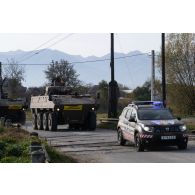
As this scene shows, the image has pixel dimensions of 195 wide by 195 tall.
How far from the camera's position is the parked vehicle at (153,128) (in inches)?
634

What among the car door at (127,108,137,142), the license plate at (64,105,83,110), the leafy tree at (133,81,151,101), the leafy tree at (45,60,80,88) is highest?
the leafy tree at (45,60,80,88)

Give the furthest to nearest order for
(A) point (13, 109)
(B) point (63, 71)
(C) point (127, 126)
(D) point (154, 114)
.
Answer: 1. (B) point (63, 71)
2. (A) point (13, 109)
3. (C) point (127, 126)
4. (D) point (154, 114)

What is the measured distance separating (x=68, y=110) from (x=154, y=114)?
419 inches

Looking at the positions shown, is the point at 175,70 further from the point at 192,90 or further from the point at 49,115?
the point at 49,115

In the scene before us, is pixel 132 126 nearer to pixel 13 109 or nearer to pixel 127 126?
pixel 127 126

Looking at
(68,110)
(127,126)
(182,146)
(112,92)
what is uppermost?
(112,92)

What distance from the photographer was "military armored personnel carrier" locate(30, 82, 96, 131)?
2736 centimetres

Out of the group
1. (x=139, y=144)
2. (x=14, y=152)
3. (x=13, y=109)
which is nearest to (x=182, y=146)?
(x=139, y=144)

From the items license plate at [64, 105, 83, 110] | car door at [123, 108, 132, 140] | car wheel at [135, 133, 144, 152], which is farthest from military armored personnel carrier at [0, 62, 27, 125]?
car wheel at [135, 133, 144, 152]

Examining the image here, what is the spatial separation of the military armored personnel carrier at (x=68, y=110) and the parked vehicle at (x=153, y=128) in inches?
384

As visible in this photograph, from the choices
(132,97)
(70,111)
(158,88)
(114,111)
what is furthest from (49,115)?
(132,97)

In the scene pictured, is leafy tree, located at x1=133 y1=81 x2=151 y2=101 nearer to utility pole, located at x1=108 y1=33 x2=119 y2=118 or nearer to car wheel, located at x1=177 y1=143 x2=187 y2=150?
utility pole, located at x1=108 y1=33 x2=119 y2=118

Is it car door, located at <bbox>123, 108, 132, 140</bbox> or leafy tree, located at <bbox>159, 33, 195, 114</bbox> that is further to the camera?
leafy tree, located at <bbox>159, 33, 195, 114</bbox>

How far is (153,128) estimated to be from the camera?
16.1m
